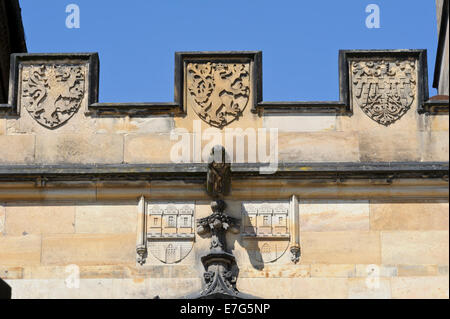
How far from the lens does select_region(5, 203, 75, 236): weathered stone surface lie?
17.5 m

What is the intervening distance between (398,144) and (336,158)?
741 millimetres

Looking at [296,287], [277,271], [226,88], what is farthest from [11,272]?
[226,88]

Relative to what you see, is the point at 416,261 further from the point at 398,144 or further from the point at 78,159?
the point at 78,159

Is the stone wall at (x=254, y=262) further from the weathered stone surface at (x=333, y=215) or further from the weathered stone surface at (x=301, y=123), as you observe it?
the weathered stone surface at (x=301, y=123)

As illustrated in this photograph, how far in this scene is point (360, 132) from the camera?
1786 cm

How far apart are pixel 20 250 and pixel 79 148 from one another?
1389 mm

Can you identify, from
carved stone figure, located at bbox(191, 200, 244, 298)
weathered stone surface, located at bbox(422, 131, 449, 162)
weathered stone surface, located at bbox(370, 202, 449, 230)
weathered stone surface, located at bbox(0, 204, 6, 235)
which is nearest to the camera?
carved stone figure, located at bbox(191, 200, 244, 298)

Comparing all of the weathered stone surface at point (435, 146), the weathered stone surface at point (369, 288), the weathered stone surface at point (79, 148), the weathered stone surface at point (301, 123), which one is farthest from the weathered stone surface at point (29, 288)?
the weathered stone surface at point (435, 146)

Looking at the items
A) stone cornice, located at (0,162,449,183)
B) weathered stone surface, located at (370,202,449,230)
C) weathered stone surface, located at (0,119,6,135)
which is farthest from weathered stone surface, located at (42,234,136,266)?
weathered stone surface, located at (370,202,449,230)

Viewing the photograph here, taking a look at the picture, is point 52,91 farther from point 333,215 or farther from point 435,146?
point 435,146

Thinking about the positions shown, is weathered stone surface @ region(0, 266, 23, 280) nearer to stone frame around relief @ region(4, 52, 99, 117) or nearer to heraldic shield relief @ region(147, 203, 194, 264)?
heraldic shield relief @ region(147, 203, 194, 264)

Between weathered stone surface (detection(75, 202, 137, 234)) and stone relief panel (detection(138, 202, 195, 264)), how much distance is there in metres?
0.21

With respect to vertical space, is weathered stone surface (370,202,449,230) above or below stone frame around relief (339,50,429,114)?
below
